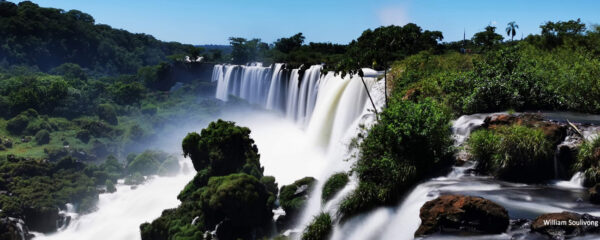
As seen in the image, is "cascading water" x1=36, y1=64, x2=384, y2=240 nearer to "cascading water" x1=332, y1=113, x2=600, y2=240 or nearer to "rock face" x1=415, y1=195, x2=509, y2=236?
"cascading water" x1=332, y1=113, x2=600, y2=240

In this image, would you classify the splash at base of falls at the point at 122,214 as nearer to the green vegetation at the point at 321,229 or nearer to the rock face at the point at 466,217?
the green vegetation at the point at 321,229

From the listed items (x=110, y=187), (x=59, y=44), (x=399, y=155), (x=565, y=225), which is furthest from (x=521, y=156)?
(x=59, y=44)

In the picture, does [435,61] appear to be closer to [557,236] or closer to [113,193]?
[557,236]

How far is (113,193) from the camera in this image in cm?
3684

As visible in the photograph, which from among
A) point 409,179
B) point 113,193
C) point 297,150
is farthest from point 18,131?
point 409,179

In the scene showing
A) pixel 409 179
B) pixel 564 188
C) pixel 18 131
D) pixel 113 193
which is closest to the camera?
pixel 564 188

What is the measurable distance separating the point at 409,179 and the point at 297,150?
65.1 ft

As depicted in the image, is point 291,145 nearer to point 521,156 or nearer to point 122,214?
point 122,214

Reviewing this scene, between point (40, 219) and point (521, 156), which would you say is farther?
point (40, 219)

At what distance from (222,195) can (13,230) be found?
1736cm

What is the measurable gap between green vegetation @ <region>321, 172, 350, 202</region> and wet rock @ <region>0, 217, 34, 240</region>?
74.0ft

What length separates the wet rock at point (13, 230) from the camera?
86.1ft

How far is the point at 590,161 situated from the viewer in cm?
1020

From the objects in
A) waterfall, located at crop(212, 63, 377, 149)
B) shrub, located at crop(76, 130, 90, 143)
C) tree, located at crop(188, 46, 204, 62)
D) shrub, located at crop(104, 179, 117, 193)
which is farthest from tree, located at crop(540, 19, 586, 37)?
tree, located at crop(188, 46, 204, 62)
